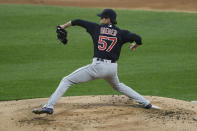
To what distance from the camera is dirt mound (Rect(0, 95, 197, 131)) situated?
6.20 m

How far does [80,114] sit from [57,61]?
183 inches

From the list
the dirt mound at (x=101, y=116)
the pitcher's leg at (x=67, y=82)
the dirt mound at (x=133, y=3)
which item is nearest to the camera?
the dirt mound at (x=101, y=116)

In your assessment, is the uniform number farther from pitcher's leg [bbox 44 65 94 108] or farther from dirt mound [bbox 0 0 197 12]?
dirt mound [bbox 0 0 197 12]

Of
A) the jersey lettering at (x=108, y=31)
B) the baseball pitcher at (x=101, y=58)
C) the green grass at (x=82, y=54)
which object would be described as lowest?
the green grass at (x=82, y=54)

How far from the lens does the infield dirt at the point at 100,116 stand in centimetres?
620

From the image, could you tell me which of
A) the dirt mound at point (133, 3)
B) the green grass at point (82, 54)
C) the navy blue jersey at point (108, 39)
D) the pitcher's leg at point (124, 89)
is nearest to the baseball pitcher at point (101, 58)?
the navy blue jersey at point (108, 39)

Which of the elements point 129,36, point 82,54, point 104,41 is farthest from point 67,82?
point 82,54

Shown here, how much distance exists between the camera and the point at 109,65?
6.55 m

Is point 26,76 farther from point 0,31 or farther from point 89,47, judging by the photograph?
point 0,31

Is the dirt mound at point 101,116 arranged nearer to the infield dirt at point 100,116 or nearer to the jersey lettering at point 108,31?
the infield dirt at point 100,116

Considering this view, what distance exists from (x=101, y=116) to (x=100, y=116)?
15 millimetres

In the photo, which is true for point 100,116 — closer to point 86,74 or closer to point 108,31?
point 86,74

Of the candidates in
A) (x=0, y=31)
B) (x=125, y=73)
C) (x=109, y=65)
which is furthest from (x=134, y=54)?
(x=109, y=65)

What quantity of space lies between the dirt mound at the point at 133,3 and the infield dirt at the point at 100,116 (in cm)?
984
